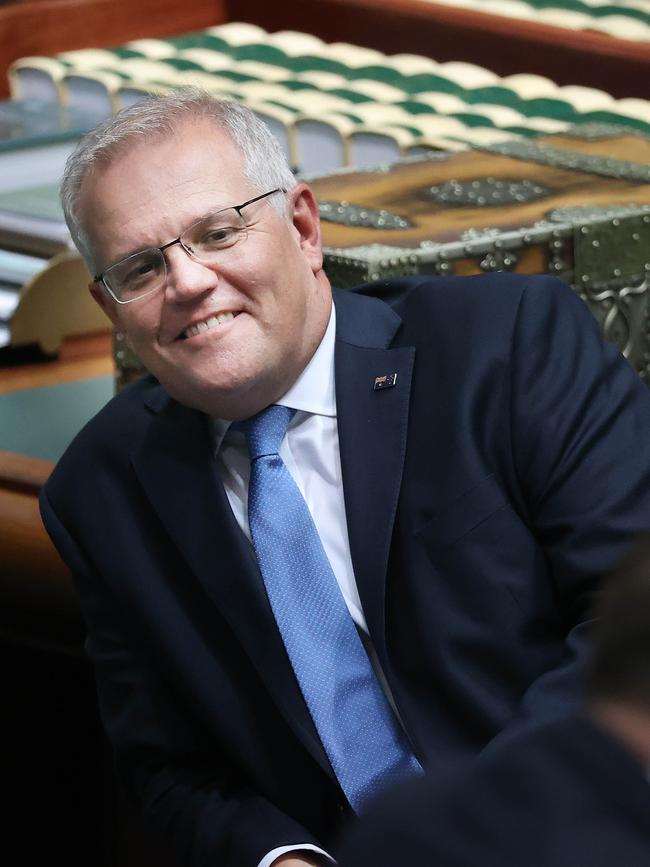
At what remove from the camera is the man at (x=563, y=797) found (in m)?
0.62

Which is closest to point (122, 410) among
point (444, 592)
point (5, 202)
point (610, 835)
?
point (444, 592)

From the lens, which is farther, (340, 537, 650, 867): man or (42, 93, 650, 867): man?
(42, 93, 650, 867): man

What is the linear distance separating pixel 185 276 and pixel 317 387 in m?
0.17

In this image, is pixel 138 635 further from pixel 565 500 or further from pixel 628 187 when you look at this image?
pixel 628 187

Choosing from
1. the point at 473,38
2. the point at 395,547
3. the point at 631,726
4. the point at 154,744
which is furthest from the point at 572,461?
the point at 473,38

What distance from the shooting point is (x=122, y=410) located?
5.13 ft

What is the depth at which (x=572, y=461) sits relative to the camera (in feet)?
4.48

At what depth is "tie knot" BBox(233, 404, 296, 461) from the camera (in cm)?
145

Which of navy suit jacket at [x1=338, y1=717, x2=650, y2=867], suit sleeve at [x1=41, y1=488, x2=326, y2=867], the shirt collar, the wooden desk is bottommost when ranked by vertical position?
the wooden desk

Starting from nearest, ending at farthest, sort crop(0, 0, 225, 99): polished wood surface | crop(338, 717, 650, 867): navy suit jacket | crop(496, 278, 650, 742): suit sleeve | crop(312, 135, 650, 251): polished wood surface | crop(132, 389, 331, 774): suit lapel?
crop(338, 717, 650, 867): navy suit jacket → crop(496, 278, 650, 742): suit sleeve → crop(132, 389, 331, 774): suit lapel → crop(312, 135, 650, 251): polished wood surface → crop(0, 0, 225, 99): polished wood surface

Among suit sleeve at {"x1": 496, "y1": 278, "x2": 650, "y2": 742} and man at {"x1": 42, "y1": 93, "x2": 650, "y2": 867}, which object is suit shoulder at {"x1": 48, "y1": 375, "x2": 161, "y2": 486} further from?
suit sleeve at {"x1": 496, "y1": 278, "x2": 650, "y2": 742}

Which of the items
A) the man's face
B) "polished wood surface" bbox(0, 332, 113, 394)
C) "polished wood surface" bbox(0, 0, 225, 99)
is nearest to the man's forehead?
the man's face

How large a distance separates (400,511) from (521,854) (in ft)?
2.65

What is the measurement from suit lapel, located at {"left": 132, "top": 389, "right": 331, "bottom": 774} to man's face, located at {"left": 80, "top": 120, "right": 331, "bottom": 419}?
73 mm
